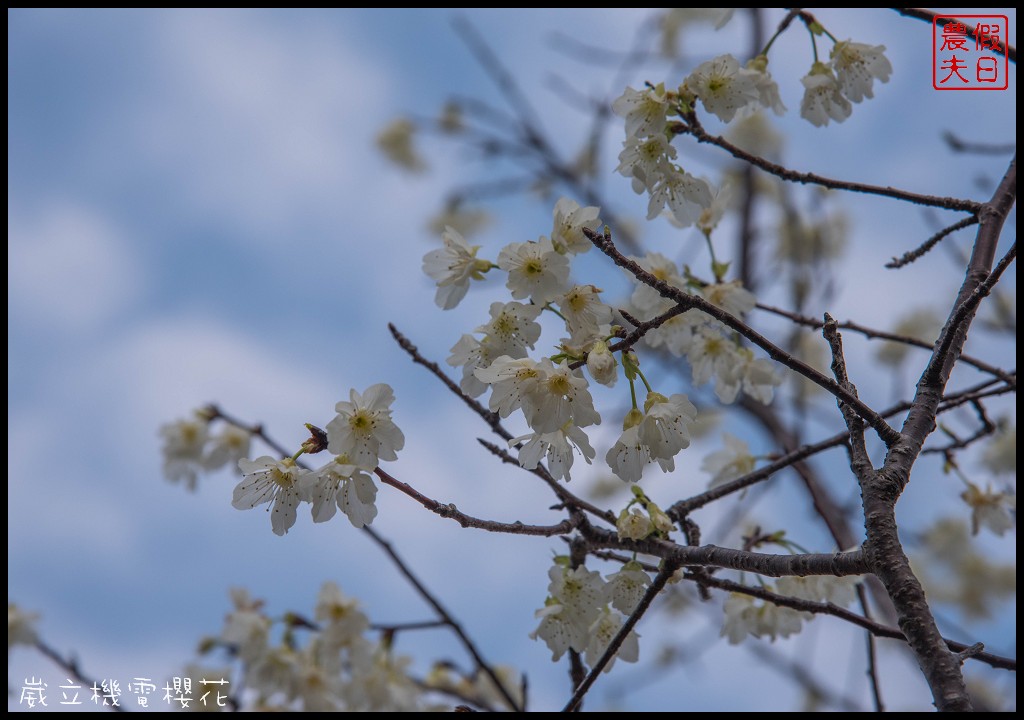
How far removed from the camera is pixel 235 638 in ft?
9.37

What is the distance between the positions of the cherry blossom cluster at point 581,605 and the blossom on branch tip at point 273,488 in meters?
0.59

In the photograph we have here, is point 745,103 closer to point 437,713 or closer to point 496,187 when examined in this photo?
point 437,713

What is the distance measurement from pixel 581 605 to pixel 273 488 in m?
0.71

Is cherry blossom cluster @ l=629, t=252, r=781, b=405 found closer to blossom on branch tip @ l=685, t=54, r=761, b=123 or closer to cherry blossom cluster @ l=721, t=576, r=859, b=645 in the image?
blossom on branch tip @ l=685, t=54, r=761, b=123

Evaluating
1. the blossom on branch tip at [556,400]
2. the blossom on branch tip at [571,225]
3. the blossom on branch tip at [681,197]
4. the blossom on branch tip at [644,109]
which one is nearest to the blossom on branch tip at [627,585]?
the blossom on branch tip at [556,400]

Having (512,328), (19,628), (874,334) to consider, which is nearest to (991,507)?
(874,334)

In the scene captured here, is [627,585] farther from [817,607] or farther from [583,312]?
[583,312]

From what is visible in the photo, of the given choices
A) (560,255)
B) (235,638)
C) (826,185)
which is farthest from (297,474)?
(235,638)

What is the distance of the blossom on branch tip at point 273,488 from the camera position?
1.58m

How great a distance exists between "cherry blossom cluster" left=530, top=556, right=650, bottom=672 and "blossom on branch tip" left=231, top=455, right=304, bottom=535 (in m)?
0.59

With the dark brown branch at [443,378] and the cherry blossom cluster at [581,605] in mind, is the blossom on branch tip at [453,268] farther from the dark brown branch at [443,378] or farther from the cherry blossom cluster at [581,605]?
the cherry blossom cluster at [581,605]

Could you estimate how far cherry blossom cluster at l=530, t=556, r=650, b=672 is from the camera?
5.57 feet

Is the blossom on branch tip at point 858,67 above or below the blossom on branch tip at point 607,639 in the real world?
above

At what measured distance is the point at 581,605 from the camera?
175 cm
